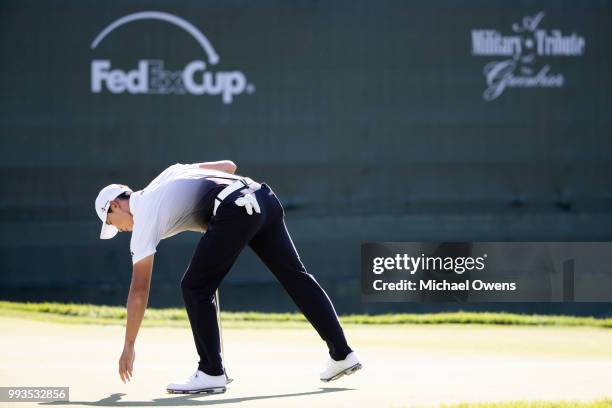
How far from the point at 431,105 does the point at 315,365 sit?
23.1ft

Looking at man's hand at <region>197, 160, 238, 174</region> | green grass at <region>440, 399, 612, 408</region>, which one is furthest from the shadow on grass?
man's hand at <region>197, 160, 238, 174</region>

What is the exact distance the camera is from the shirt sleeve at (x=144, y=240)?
5.16 meters

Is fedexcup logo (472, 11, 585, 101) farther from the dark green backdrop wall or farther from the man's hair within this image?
the man's hair

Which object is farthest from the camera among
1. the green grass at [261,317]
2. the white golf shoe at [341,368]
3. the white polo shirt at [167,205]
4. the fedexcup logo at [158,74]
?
the fedexcup logo at [158,74]

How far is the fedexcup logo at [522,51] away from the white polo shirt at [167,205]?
813cm

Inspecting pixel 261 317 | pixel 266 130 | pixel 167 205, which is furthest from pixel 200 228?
pixel 266 130

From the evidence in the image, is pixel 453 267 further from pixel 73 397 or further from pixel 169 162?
pixel 73 397

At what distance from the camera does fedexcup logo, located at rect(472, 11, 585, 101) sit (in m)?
13.3

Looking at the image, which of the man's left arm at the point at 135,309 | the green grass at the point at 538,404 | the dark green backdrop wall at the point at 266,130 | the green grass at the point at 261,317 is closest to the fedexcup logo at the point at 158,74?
the dark green backdrop wall at the point at 266,130

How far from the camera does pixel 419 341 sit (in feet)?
28.1

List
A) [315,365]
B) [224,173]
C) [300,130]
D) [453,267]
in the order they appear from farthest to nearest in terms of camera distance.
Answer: [300,130]
[453,267]
[315,365]
[224,173]

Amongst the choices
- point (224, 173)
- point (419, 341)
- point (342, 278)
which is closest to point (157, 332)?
point (419, 341)

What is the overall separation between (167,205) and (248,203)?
38cm

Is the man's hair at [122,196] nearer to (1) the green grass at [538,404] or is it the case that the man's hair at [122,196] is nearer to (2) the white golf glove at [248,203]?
(2) the white golf glove at [248,203]
